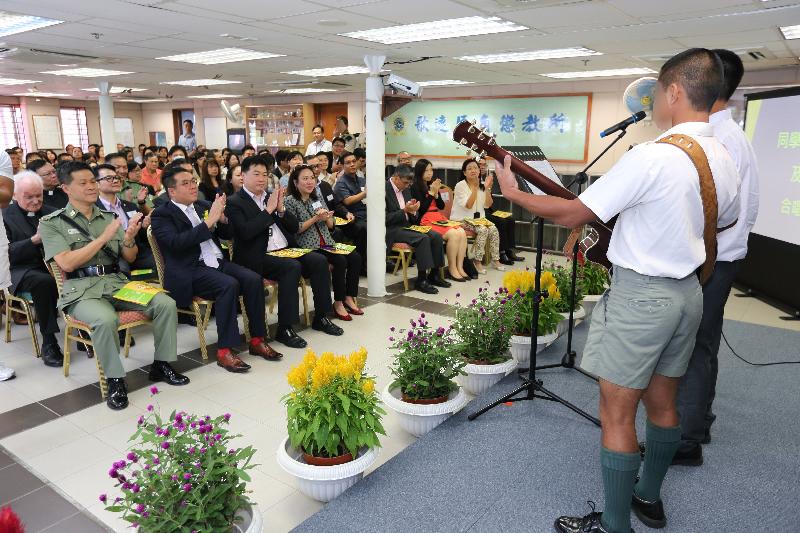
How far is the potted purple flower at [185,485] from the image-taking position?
62.4 inches

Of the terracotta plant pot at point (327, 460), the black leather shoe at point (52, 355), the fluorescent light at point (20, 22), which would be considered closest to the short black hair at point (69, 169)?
the black leather shoe at point (52, 355)

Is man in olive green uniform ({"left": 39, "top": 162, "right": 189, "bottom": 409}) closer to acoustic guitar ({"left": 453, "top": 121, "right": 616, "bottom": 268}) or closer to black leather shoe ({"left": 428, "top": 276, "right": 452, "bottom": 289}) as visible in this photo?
acoustic guitar ({"left": 453, "top": 121, "right": 616, "bottom": 268})

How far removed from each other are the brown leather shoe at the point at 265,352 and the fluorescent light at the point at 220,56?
11.9ft

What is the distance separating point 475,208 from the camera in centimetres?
687

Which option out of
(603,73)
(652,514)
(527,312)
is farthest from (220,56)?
(652,514)

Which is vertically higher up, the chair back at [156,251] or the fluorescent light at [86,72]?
the fluorescent light at [86,72]

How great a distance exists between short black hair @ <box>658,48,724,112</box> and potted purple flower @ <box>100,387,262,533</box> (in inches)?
71.1

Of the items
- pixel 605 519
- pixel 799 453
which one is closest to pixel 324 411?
pixel 605 519

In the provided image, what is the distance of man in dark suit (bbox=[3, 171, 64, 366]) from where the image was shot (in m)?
3.77

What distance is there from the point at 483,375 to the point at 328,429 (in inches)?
48.9

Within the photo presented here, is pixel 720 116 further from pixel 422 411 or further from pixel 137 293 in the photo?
pixel 137 293

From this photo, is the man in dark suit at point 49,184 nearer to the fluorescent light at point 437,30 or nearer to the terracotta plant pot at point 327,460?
the fluorescent light at point 437,30

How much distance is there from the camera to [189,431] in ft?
5.71

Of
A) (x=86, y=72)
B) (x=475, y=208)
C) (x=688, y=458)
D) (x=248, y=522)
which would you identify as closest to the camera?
(x=248, y=522)
